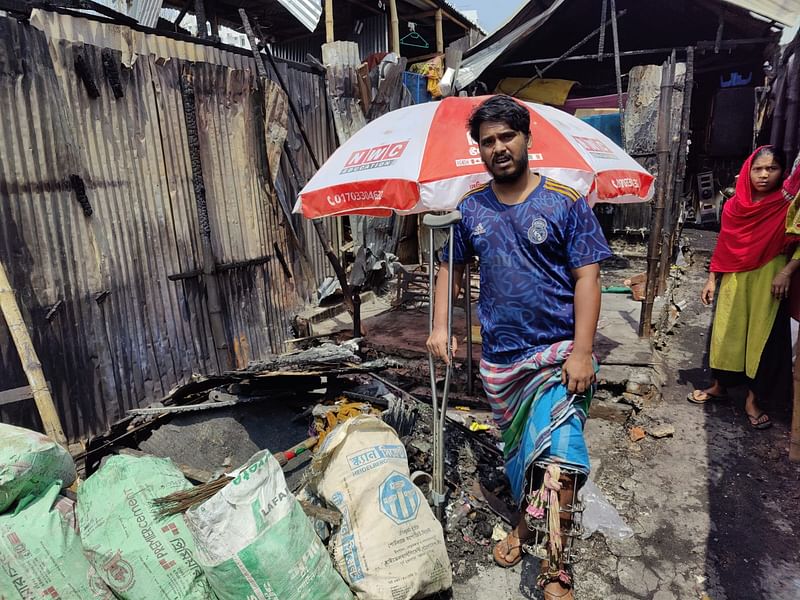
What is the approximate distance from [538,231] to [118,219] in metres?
3.61

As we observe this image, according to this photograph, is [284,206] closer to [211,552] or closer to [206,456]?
[206,456]

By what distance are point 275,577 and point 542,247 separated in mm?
1743

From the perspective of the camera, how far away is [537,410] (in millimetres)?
2270

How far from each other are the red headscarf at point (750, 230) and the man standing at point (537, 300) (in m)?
2.41

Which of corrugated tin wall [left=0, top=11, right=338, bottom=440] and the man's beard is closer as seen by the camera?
the man's beard

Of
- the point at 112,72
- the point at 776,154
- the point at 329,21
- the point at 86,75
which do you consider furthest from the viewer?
the point at 329,21

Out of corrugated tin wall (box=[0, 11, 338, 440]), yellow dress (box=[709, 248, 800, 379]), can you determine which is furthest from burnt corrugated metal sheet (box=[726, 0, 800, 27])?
corrugated tin wall (box=[0, 11, 338, 440])

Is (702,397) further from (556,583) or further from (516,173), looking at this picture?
(516,173)

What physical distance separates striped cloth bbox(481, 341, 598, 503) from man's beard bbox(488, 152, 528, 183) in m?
0.78

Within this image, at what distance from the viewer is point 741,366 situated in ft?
13.4

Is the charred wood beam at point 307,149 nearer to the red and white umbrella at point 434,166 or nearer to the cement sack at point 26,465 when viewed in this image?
the red and white umbrella at point 434,166

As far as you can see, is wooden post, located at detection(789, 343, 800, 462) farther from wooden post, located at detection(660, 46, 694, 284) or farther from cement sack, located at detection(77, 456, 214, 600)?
cement sack, located at detection(77, 456, 214, 600)

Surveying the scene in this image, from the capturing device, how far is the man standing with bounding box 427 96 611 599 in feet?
7.05

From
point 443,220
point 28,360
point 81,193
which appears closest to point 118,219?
point 81,193
